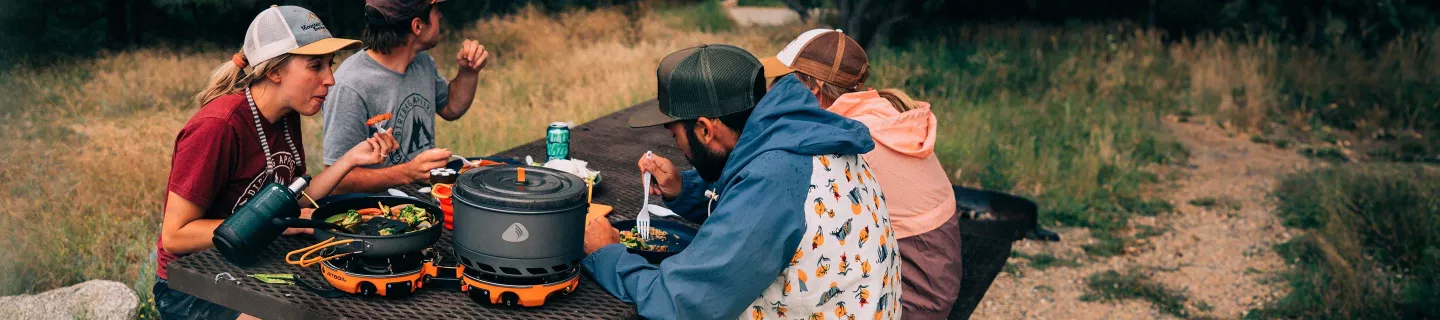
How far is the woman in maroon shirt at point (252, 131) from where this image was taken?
8.70ft

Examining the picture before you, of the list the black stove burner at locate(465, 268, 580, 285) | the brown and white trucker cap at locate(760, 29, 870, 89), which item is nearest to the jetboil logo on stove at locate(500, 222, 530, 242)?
the black stove burner at locate(465, 268, 580, 285)

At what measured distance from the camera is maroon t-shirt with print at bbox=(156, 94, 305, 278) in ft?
8.63

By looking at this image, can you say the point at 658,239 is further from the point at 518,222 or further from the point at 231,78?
the point at 231,78

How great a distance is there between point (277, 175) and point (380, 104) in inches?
30.6

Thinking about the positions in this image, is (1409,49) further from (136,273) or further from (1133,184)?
(136,273)

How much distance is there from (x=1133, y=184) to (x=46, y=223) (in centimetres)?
584

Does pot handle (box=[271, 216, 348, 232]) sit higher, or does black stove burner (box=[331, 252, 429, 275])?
pot handle (box=[271, 216, 348, 232])

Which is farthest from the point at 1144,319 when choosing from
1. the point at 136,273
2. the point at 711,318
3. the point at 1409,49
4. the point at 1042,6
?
the point at 1042,6

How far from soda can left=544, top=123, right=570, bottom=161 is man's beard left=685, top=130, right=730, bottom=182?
1.13 metres

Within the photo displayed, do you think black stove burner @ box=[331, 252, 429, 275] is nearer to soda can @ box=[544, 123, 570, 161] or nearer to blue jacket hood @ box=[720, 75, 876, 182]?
blue jacket hood @ box=[720, 75, 876, 182]

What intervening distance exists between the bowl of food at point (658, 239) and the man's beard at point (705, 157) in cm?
28

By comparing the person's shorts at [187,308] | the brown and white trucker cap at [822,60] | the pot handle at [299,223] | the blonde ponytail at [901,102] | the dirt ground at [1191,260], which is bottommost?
the dirt ground at [1191,260]

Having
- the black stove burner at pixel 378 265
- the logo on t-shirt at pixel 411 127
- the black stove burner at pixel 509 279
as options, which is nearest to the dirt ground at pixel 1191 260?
the logo on t-shirt at pixel 411 127

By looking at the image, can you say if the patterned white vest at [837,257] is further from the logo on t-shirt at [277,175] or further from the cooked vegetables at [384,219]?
the logo on t-shirt at [277,175]
